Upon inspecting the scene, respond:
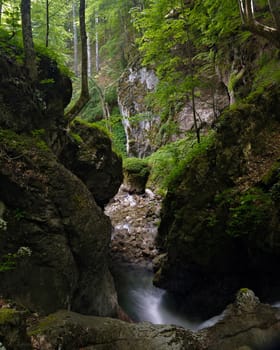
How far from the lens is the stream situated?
8.38 m

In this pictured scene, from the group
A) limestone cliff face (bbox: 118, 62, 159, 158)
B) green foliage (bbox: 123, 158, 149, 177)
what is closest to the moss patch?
green foliage (bbox: 123, 158, 149, 177)

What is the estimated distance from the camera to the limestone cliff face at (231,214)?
255 inches

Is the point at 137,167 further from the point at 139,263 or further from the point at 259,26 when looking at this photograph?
the point at 259,26

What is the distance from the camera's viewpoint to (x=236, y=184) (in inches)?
287

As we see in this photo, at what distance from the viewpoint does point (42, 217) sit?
5.51 meters

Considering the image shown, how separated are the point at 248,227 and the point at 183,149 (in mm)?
5652

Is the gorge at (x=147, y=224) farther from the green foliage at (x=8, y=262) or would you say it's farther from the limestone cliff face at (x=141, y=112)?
the limestone cliff face at (x=141, y=112)

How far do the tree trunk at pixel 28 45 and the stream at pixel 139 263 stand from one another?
7072mm

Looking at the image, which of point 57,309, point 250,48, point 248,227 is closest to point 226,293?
point 248,227

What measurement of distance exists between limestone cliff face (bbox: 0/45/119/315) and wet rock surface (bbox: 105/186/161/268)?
13.6ft

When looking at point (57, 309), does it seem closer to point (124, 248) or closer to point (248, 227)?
point (248, 227)

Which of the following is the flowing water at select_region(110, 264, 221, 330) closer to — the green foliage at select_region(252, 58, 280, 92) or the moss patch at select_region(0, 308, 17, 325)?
the moss patch at select_region(0, 308, 17, 325)

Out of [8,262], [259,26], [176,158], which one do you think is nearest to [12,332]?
[8,262]

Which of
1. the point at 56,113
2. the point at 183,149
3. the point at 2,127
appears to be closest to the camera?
the point at 2,127
